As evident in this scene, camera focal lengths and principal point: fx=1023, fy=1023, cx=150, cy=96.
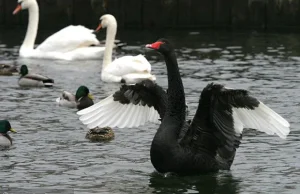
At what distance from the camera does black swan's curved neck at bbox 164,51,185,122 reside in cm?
1127

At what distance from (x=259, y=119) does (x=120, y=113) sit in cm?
182

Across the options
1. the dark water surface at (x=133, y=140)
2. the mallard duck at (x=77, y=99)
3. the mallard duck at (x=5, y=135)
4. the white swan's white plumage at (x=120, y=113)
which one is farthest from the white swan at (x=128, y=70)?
the white swan's white plumage at (x=120, y=113)

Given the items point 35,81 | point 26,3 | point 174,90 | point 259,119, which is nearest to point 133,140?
point 174,90

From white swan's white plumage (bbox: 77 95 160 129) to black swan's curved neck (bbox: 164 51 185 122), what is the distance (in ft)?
3.20

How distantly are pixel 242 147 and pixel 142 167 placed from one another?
171 centimetres

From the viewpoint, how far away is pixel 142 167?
39.0 feet

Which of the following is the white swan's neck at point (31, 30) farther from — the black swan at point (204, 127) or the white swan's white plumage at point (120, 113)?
the black swan at point (204, 127)

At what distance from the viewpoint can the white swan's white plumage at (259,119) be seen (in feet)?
37.2

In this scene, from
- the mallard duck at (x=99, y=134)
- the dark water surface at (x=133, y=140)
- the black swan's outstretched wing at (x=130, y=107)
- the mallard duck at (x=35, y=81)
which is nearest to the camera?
the dark water surface at (x=133, y=140)

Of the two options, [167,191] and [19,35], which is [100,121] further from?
[19,35]

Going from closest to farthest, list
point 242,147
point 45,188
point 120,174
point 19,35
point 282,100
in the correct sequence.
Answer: point 45,188
point 120,174
point 242,147
point 282,100
point 19,35

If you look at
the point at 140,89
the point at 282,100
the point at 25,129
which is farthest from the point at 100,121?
the point at 282,100

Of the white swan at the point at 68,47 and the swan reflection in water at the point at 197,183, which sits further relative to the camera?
the white swan at the point at 68,47

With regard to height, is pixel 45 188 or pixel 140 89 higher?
pixel 140 89
